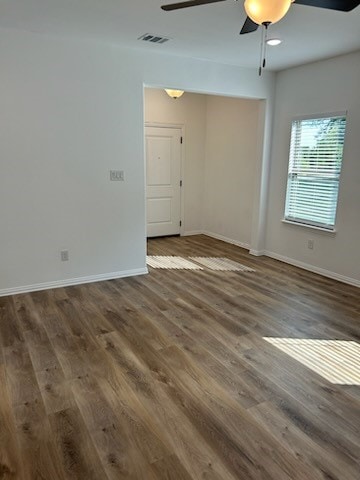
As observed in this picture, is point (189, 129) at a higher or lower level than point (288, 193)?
higher

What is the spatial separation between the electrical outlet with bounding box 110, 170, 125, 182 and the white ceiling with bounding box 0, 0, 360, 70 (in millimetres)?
1379

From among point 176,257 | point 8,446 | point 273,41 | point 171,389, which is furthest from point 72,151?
point 8,446

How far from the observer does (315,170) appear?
4496mm

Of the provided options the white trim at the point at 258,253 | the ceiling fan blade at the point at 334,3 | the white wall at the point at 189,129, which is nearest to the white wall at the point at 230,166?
the white wall at the point at 189,129

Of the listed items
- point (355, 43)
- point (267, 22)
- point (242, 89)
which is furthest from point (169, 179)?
point (267, 22)

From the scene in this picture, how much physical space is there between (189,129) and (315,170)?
109 inches

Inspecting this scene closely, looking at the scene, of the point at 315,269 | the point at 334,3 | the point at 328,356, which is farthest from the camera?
the point at 315,269

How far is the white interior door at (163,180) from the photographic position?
620 centimetres

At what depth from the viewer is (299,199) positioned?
480cm

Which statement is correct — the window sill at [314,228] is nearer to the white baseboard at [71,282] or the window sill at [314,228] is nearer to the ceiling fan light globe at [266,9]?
the white baseboard at [71,282]

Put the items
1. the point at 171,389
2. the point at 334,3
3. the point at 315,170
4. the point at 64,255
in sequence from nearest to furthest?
the point at 334,3, the point at 171,389, the point at 64,255, the point at 315,170

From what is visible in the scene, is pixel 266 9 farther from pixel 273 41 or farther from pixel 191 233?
pixel 191 233

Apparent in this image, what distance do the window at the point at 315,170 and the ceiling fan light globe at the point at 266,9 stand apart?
2637mm

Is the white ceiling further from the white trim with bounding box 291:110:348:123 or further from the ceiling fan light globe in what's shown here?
the ceiling fan light globe
